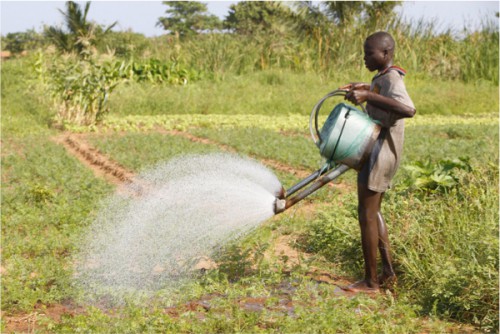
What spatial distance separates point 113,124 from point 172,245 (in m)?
8.53

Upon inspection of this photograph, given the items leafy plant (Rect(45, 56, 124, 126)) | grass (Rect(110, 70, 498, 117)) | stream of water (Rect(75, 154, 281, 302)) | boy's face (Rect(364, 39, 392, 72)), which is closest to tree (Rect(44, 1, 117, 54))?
grass (Rect(110, 70, 498, 117))

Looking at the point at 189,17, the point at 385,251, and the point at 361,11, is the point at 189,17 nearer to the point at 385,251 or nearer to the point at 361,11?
the point at 361,11

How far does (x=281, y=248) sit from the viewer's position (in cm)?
532

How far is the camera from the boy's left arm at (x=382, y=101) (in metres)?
3.82

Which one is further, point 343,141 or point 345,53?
point 345,53

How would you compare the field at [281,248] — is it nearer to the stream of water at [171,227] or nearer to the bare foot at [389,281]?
the bare foot at [389,281]

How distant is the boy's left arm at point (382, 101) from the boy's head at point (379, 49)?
259 mm

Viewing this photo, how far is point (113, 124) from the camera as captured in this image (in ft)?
43.4

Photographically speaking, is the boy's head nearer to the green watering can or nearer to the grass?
the green watering can

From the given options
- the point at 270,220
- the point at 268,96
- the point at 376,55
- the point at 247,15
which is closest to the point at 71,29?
the point at 268,96

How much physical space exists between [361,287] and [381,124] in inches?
41.0

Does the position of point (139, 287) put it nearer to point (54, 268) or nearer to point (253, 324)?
point (54, 268)

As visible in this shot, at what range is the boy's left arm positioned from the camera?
12.5ft

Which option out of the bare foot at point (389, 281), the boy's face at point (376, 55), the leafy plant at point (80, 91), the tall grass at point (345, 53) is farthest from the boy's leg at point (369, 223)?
the tall grass at point (345, 53)
